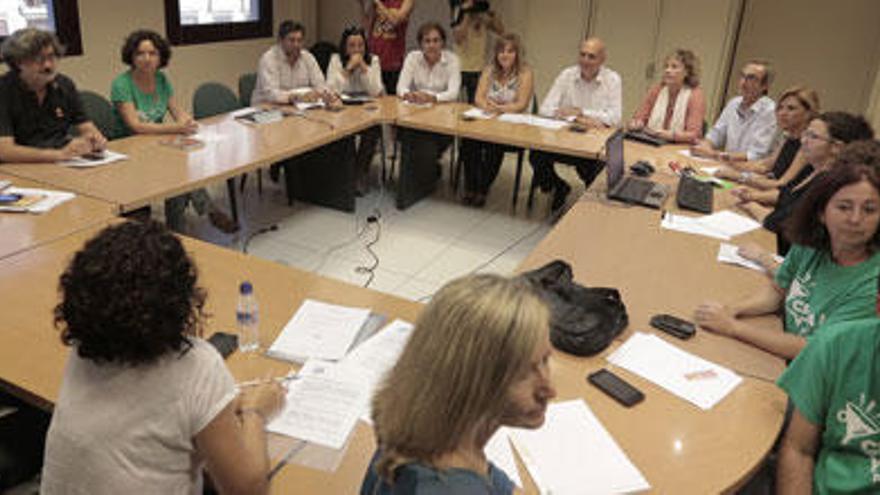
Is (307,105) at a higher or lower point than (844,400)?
higher

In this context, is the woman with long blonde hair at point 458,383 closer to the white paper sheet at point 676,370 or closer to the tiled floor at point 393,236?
the white paper sheet at point 676,370

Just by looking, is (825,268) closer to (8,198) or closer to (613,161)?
(613,161)

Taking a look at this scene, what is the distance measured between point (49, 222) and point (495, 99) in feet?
11.2

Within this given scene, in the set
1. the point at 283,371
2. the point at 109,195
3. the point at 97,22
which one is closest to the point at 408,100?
the point at 97,22

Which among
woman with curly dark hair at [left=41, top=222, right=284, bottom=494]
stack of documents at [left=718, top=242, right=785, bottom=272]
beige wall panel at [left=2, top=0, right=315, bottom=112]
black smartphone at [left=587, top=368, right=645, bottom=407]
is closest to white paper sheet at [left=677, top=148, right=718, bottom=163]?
stack of documents at [left=718, top=242, right=785, bottom=272]

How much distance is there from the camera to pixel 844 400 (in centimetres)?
148

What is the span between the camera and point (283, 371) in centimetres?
171

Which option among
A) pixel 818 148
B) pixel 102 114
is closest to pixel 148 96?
pixel 102 114

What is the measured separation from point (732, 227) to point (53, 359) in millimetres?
2652

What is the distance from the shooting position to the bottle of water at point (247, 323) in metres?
1.80

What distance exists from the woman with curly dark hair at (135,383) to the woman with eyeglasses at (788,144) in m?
3.08

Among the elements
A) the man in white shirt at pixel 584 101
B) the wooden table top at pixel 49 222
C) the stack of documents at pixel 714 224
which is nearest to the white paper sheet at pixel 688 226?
the stack of documents at pixel 714 224

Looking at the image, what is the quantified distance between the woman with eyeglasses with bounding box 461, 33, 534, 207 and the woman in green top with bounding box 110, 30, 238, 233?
2.15 metres

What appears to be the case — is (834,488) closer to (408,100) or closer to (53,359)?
(53,359)
